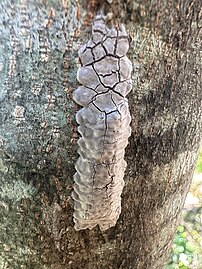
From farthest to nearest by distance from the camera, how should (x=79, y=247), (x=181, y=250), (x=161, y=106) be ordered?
(x=181, y=250) < (x=79, y=247) < (x=161, y=106)

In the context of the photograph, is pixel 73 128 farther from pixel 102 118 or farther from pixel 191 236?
pixel 191 236

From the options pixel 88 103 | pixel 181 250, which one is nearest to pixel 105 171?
pixel 88 103

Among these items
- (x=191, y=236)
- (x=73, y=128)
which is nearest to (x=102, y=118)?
(x=73, y=128)

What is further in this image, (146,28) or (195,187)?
(195,187)

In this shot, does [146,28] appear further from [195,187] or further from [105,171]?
[195,187]

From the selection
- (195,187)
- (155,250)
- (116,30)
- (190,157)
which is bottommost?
(195,187)

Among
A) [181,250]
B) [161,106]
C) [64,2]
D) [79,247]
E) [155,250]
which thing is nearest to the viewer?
[64,2]

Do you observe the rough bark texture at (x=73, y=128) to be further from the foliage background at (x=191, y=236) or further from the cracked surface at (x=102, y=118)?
the foliage background at (x=191, y=236)

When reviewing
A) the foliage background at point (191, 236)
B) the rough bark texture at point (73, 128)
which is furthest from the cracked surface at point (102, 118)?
the foliage background at point (191, 236)
